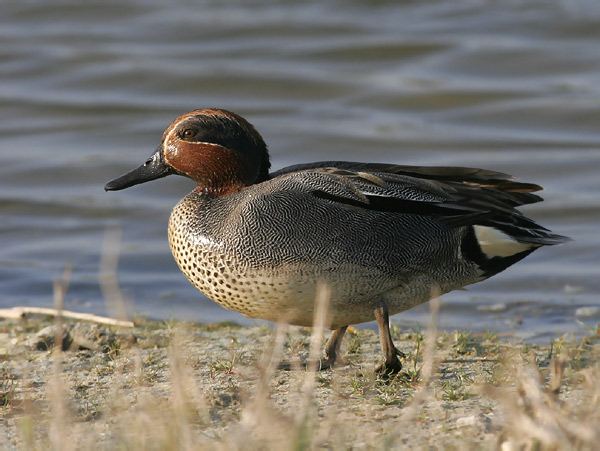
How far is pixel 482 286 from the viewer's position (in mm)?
6895

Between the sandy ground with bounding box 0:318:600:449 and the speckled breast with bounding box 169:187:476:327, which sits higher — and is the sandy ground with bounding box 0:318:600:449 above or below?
below

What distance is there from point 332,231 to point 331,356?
0.66 meters

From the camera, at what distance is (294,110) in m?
10.8

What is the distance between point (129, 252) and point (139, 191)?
1558 millimetres

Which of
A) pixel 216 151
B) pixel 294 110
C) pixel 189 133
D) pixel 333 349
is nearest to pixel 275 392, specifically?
pixel 333 349

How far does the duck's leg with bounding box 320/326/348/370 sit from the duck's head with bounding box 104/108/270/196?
2.61ft

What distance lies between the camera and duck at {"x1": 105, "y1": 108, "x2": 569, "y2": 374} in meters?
3.94

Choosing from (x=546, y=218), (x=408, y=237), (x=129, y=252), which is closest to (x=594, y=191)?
(x=546, y=218)

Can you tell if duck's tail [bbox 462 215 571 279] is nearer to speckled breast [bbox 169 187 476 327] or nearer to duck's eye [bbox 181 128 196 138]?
speckled breast [bbox 169 187 476 327]

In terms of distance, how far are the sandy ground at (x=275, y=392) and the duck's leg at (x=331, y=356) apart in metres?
0.06

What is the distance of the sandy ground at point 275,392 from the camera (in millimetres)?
2646

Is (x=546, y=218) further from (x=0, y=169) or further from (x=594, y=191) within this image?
(x=0, y=169)

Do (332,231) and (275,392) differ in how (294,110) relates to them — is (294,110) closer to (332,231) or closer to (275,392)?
(332,231)

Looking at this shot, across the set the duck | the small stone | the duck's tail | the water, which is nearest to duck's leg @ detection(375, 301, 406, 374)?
the duck
